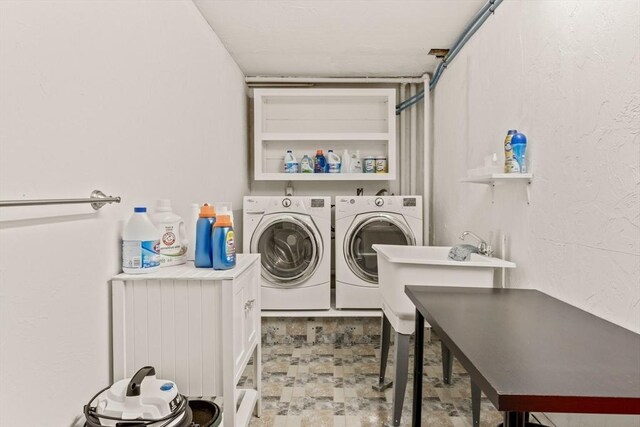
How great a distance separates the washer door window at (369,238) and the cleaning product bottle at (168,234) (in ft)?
5.64

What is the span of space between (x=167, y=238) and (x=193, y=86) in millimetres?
1116

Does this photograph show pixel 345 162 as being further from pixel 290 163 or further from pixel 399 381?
pixel 399 381

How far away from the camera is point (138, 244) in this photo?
5.01 ft

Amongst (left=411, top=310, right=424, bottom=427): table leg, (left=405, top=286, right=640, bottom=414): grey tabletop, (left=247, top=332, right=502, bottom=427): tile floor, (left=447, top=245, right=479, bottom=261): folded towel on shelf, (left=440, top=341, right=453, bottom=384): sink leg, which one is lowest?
(left=247, top=332, right=502, bottom=427): tile floor

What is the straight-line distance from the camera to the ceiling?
2.54m

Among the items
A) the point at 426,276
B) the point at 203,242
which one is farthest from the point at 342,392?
the point at 203,242

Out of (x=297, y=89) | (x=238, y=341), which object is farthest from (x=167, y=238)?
(x=297, y=89)

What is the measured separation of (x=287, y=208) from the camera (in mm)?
3262

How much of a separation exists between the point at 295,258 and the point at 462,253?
4.60ft

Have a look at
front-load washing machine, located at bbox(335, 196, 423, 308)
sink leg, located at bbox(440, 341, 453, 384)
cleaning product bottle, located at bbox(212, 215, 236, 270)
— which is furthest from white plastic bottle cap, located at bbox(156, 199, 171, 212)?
sink leg, located at bbox(440, 341, 453, 384)

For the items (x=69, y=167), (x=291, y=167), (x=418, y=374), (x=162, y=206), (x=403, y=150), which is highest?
(x=403, y=150)

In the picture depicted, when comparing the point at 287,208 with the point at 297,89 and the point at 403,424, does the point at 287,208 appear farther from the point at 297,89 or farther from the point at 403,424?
the point at 403,424

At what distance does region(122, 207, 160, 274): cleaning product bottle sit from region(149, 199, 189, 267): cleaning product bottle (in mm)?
83

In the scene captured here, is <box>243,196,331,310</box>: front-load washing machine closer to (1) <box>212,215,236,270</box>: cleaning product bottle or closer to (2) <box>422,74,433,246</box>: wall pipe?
(2) <box>422,74,433,246</box>: wall pipe
